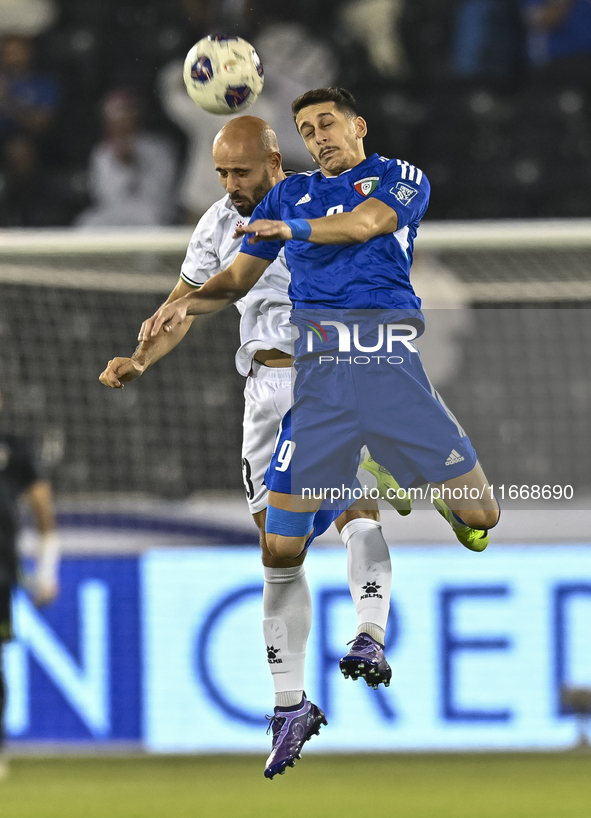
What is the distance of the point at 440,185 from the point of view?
1305 centimetres

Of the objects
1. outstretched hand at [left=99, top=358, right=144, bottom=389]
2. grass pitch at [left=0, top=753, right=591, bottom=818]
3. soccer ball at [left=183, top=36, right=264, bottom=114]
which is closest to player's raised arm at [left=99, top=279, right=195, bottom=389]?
outstretched hand at [left=99, top=358, right=144, bottom=389]

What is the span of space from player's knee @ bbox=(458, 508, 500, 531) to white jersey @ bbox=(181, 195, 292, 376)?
2.75 ft

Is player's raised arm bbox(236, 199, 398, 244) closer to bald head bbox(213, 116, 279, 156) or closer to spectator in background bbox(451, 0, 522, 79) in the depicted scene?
bald head bbox(213, 116, 279, 156)

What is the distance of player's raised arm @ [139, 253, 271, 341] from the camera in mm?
3133

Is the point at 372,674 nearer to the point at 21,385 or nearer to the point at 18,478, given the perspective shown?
the point at 18,478

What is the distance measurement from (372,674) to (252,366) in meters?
1.01

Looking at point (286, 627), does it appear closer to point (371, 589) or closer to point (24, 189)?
point (371, 589)

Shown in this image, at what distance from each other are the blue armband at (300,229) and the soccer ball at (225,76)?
2.59 feet

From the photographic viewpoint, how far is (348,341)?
3.24 metres

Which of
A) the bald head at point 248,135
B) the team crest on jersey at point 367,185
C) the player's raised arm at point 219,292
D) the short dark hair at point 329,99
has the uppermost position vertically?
the short dark hair at point 329,99

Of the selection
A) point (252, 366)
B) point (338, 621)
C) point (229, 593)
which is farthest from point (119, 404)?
point (252, 366)

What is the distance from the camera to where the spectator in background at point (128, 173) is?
11.6m

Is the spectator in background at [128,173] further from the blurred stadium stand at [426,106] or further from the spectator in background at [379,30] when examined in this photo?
the spectator in background at [379,30]

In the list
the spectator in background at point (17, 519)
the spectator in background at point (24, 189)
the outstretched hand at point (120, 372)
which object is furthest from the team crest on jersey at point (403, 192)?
the spectator in background at point (24, 189)
